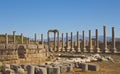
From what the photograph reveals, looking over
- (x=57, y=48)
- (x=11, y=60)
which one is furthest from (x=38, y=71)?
(x=57, y=48)

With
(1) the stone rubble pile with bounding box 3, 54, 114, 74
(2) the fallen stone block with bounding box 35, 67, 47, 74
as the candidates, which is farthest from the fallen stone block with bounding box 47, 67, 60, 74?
(2) the fallen stone block with bounding box 35, 67, 47, 74

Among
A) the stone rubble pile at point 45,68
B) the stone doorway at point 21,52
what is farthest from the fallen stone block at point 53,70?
the stone doorway at point 21,52

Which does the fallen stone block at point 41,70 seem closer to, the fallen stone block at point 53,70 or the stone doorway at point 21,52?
the fallen stone block at point 53,70

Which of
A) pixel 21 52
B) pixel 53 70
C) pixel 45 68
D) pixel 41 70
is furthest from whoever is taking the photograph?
pixel 21 52

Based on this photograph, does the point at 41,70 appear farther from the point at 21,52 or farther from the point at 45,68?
the point at 21,52

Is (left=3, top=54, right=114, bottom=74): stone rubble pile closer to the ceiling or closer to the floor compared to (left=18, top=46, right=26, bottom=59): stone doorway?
closer to the floor

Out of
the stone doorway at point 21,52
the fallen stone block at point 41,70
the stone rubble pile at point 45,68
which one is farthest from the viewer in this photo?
the stone doorway at point 21,52

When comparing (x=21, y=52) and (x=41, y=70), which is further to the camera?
(x=21, y=52)

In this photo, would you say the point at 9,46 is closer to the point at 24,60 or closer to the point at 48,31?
the point at 24,60

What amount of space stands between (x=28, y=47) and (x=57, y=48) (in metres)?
24.2

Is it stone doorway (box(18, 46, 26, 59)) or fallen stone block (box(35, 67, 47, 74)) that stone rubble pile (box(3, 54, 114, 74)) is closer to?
fallen stone block (box(35, 67, 47, 74))

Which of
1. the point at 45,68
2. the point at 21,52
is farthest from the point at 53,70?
the point at 21,52

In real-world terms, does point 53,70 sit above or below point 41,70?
below

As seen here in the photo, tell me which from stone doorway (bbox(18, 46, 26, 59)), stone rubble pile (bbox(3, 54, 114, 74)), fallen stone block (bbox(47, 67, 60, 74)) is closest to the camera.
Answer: stone rubble pile (bbox(3, 54, 114, 74))
